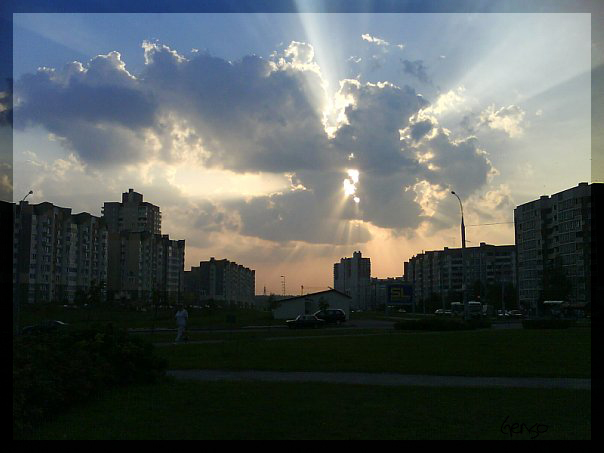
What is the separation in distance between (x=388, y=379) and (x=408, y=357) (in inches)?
223

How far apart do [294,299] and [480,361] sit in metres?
53.0

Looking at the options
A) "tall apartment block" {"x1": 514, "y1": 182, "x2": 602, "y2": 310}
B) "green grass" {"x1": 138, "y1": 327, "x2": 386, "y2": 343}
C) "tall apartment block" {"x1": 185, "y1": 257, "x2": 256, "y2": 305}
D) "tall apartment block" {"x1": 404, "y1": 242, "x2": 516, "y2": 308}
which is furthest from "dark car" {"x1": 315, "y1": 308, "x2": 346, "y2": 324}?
"tall apartment block" {"x1": 185, "y1": 257, "x2": 256, "y2": 305}

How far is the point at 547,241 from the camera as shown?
11025 centimetres

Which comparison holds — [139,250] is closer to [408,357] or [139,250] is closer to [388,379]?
[408,357]

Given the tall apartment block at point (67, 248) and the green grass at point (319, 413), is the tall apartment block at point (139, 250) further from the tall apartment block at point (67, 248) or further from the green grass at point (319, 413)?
the green grass at point (319, 413)

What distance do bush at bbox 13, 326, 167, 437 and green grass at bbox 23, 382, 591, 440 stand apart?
1.04 ft

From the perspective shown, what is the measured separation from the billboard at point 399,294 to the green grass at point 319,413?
73.9 meters

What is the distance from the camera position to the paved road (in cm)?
1422

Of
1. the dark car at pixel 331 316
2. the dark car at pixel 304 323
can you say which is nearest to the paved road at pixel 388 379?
the dark car at pixel 304 323

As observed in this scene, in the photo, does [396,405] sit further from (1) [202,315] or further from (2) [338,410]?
(1) [202,315]

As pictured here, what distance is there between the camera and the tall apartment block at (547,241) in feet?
282
